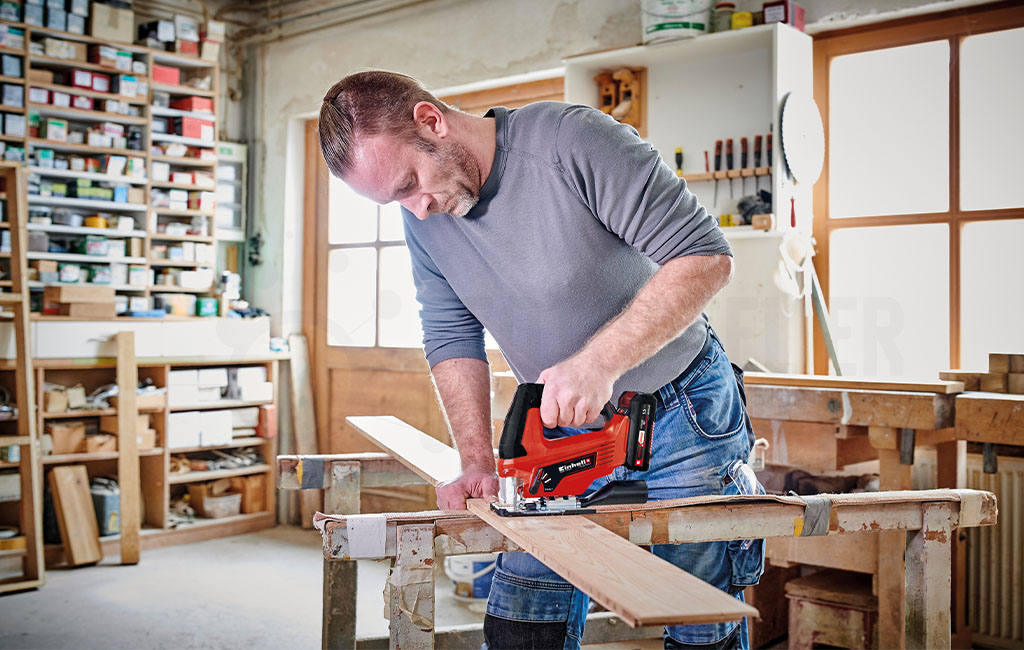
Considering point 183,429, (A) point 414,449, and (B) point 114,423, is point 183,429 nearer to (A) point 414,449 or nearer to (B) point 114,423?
(B) point 114,423

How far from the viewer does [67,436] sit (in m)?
4.28

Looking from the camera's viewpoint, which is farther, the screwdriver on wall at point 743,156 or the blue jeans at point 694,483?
the screwdriver on wall at point 743,156

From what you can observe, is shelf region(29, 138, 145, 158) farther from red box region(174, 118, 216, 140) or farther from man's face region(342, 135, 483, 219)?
man's face region(342, 135, 483, 219)

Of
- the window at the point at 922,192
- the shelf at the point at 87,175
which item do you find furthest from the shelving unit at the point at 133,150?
the window at the point at 922,192

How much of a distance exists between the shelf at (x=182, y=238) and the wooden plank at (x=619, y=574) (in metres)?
4.02

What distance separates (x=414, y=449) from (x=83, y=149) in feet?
11.2

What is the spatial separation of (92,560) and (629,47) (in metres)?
3.21

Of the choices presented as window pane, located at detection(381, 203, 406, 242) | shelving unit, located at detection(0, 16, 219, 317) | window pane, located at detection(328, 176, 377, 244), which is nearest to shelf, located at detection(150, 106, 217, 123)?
shelving unit, located at detection(0, 16, 219, 317)

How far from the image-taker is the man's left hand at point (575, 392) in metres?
1.29

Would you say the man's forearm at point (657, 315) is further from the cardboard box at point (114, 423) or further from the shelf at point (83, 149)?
the shelf at point (83, 149)

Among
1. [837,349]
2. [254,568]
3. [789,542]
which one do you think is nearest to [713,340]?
[789,542]

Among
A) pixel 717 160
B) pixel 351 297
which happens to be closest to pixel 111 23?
pixel 351 297

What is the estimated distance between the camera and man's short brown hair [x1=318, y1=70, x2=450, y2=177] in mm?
1421

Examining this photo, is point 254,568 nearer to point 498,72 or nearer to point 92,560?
point 92,560
